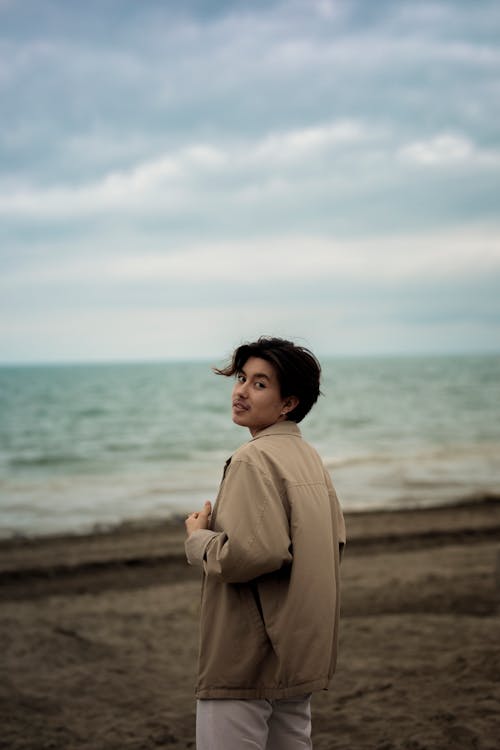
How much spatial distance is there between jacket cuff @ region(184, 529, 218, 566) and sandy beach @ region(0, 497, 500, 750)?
2.46m

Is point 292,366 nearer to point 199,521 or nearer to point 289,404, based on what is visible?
point 289,404

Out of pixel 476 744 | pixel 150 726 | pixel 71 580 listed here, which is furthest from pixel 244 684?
pixel 71 580

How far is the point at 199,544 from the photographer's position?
2189 mm

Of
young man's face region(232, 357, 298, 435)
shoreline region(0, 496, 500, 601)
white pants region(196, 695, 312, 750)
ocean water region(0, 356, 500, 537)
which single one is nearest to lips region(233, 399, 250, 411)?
young man's face region(232, 357, 298, 435)

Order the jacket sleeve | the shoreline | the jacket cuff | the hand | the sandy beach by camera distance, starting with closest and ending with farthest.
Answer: the jacket sleeve, the jacket cuff, the hand, the sandy beach, the shoreline

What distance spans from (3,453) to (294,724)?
Result: 22.1m

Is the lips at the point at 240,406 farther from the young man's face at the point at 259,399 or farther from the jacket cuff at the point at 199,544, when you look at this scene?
the jacket cuff at the point at 199,544

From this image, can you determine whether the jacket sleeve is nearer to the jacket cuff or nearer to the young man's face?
the jacket cuff

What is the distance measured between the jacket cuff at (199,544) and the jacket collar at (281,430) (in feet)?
1.13

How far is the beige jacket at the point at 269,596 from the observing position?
2139mm

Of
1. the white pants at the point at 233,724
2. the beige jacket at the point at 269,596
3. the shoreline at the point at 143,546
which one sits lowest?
the shoreline at the point at 143,546

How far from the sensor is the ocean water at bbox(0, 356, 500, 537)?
1337 centimetres

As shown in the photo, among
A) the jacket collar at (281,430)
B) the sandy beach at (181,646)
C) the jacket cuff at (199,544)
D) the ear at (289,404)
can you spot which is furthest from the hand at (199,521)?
the sandy beach at (181,646)

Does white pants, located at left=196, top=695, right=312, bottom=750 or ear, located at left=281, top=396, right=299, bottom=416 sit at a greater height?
ear, located at left=281, top=396, right=299, bottom=416
